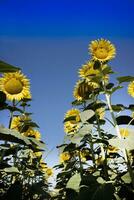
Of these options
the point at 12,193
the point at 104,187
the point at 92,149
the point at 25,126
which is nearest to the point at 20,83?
the point at 25,126

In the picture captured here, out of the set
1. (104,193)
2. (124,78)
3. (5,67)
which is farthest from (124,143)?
(5,67)

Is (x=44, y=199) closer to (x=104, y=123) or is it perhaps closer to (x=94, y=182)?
(x=94, y=182)

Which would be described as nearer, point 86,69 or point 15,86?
point 86,69

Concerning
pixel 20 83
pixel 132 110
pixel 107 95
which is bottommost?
pixel 132 110

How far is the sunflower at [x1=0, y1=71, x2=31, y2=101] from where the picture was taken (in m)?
4.68

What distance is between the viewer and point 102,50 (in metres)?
4.60

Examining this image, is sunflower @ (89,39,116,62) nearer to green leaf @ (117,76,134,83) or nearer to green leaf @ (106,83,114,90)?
green leaf @ (106,83,114,90)

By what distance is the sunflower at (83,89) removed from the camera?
4418 mm

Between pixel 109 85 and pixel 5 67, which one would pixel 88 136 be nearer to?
pixel 109 85

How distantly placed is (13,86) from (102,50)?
145 cm

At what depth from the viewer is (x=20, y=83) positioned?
4922mm

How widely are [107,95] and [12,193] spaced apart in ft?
5.47

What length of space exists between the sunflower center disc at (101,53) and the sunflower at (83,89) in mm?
406

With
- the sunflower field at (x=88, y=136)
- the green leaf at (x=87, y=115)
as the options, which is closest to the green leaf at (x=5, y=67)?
the sunflower field at (x=88, y=136)
